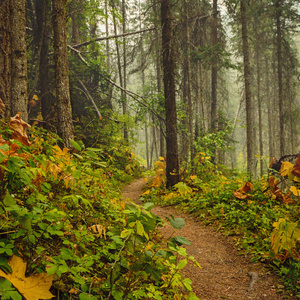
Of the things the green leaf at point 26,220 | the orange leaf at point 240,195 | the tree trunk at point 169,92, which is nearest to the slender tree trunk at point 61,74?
the tree trunk at point 169,92

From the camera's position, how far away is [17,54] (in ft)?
16.2

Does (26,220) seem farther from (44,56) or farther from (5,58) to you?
(44,56)

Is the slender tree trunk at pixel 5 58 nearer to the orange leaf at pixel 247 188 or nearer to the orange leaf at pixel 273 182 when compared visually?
the orange leaf at pixel 247 188

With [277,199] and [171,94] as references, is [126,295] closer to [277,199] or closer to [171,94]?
[277,199]

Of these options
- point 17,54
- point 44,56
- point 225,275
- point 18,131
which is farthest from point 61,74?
point 225,275

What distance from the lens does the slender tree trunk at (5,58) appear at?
5051 millimetres

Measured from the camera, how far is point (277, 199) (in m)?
5.27

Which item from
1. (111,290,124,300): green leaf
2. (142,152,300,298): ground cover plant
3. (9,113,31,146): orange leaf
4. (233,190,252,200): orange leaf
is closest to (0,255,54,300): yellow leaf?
(111,290,124,300): green leaf

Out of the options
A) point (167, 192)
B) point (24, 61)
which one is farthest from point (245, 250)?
point (24, 61)

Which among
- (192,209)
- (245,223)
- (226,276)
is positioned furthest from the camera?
(192,209)

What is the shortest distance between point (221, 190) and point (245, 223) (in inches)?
73.4

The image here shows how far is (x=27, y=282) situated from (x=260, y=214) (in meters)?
4.62

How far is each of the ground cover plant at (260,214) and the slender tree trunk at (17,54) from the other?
388 centimetres

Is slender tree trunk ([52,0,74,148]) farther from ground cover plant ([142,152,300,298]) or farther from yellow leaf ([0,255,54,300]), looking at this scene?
yellow leaf ([0,255,54,300])
